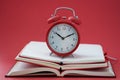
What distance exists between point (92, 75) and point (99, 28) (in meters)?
0.88

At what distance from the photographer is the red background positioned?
218 cm

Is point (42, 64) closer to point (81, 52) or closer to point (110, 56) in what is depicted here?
point (81, 52)

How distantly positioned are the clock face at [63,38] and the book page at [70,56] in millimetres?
44

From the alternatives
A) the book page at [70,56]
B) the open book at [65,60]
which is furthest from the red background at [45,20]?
the open book at [65,60]

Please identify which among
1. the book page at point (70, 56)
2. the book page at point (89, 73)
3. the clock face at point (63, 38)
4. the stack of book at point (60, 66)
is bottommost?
the book page at point (89, 73)

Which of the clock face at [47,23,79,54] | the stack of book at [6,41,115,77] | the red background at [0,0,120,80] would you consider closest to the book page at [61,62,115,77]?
the stack of book at [6,41,115,77]

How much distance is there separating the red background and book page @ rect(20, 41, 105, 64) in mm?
399

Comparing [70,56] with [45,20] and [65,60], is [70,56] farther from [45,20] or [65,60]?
[45,20]

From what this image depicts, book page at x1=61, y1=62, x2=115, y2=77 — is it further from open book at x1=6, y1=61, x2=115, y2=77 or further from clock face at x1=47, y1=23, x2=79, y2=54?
clock face at x1=47, y1=23, x2=79, y2=54

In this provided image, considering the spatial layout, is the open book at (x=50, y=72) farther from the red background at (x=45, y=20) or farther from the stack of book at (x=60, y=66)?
the red background at (x=45, y=20)

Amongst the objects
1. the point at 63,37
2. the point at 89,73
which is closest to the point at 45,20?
the point at 63,37

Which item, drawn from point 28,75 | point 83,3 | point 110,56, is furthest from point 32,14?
point 28,75

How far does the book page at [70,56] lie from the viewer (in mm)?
Result: 1468

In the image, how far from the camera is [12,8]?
96.0 inches
